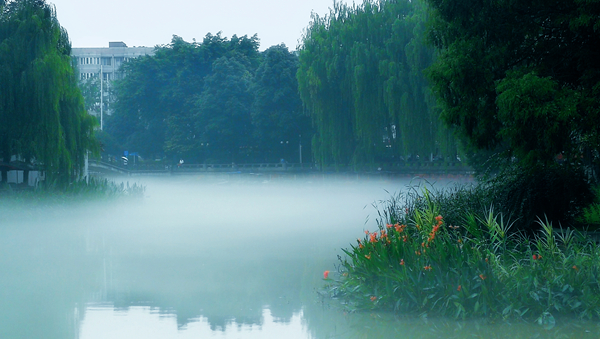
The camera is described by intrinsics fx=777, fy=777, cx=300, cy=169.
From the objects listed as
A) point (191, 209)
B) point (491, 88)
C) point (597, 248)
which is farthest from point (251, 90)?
point (597, 248)

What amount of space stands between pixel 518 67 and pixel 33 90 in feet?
59.0

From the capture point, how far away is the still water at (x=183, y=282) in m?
8.45

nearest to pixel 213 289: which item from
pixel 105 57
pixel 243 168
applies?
pixel 243 168

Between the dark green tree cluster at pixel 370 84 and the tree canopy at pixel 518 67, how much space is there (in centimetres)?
2479

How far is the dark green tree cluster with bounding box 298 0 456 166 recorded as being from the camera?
43375mm

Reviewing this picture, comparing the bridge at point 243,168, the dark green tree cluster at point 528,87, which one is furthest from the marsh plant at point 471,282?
the bridge at point 243,168

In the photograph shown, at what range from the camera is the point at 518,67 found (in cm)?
1440

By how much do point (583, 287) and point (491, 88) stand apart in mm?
6176

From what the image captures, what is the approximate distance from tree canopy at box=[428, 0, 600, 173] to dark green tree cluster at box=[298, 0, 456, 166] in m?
24.8

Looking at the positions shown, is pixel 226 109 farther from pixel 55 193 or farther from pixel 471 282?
pixel 471 282

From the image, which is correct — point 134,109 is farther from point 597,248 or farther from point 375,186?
point 597,248

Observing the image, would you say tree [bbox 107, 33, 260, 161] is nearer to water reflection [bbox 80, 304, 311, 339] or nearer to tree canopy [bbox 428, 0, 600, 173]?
tree canopy [bbox 428, 0, 600, 173]

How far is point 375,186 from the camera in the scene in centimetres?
5009

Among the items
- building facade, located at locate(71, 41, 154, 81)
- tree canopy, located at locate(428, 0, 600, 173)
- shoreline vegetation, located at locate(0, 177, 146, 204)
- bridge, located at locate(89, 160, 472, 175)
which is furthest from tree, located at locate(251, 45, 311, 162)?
building facade, located at locate(71, 41, 154, 81)
